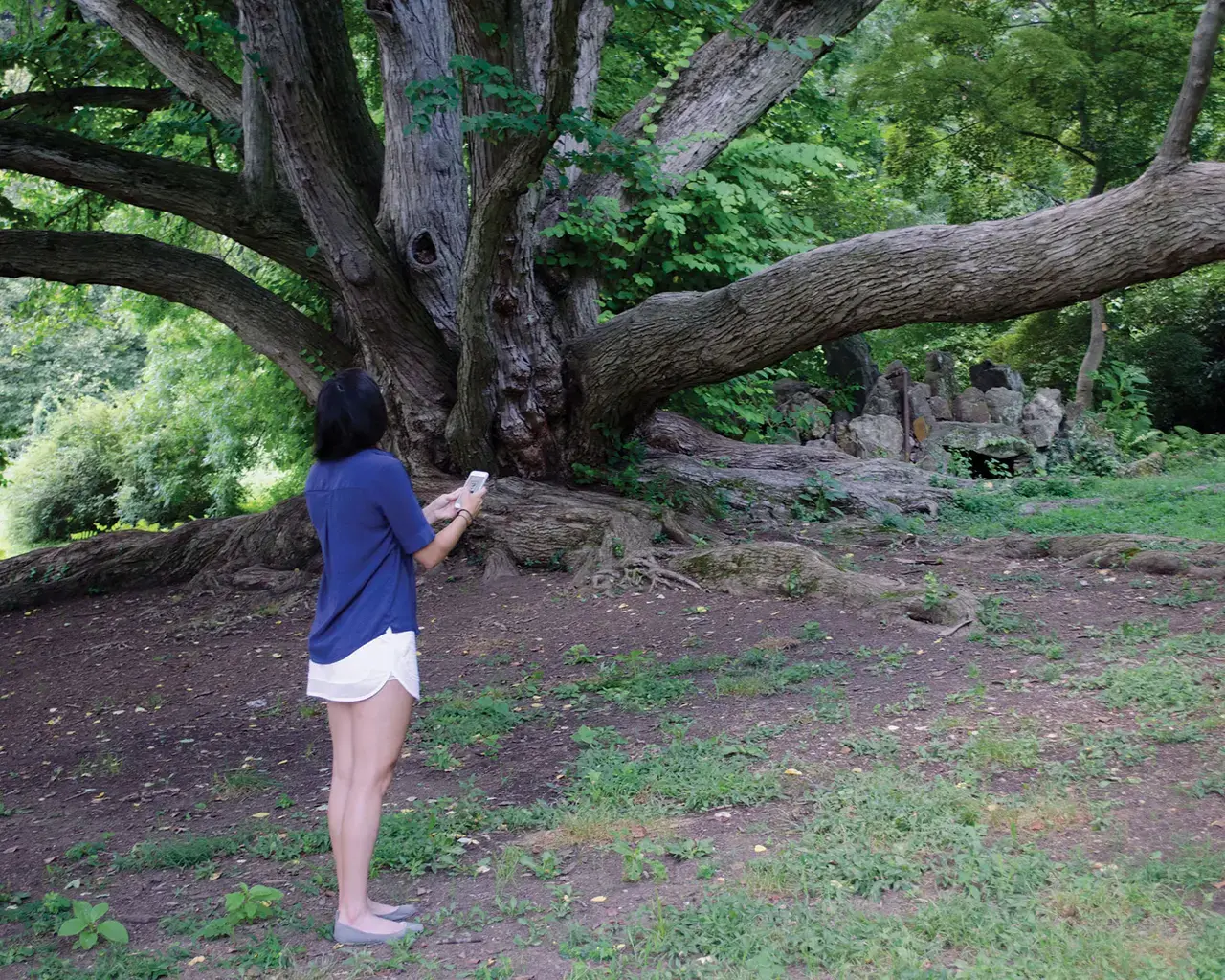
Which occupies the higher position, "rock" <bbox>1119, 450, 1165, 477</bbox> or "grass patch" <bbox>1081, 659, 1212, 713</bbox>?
"rock" <bbox>1119, 450, 1165, 477</bbox>

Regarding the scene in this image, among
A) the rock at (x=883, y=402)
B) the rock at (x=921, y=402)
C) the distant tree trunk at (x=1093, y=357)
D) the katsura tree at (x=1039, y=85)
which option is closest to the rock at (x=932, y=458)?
the rock at (x=921, y=402)

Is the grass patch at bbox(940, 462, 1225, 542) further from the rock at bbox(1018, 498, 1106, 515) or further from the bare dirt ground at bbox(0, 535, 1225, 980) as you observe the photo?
the bare dirt ground at bbox(0, 535, 1225, 980)

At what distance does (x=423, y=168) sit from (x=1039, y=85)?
11.4 m

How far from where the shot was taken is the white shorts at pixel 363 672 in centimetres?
329

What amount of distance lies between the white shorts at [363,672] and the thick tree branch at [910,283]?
16.8 ft

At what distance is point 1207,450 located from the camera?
635 inches

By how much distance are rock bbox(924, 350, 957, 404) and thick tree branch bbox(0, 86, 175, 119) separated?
35.8 feet

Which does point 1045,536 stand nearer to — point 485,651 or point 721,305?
point 721,305

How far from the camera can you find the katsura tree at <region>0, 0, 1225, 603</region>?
22.6 feet

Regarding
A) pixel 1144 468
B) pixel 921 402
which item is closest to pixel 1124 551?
pixel 1144 468

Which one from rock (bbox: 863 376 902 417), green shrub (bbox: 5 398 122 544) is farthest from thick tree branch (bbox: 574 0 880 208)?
green shrub (bbox: 5 398 122 544)

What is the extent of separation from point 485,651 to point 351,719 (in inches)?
155

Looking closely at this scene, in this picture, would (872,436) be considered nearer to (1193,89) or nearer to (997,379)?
(997,379)

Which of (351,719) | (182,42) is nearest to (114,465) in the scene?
(182,42)
